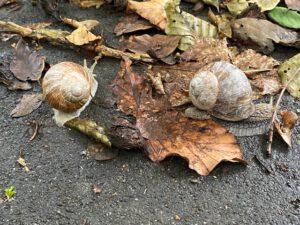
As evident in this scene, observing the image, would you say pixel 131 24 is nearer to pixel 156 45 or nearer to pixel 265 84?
pixel 156 45

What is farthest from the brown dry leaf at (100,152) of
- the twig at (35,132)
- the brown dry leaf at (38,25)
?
the brown dry leaf at (38,25)

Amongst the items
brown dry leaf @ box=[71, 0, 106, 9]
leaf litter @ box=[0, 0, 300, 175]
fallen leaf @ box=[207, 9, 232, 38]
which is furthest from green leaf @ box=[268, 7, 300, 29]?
brown dry leaf @ box=[71, 0, 106, 9]

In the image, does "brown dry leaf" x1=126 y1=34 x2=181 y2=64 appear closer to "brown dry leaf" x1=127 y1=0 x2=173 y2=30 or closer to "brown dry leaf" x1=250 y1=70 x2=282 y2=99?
"brown dry leaf" x1=127 y1=0 x2=173 y2=30

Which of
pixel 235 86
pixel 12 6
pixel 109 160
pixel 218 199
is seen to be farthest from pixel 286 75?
pixel 12 6

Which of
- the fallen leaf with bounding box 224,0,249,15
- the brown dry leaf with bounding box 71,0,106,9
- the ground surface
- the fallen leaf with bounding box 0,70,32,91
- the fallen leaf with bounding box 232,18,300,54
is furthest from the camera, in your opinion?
the brown dry leaf with bounding box 71,0,106,9

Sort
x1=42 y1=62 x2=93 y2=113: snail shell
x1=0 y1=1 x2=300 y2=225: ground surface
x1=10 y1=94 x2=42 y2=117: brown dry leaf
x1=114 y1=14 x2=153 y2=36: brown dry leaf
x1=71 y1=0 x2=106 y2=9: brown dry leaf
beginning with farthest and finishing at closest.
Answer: x1=71 y1=0 x2=106 y2=9: brown dry leaf → x1=114 y1=14 x2=153 y2=36: brown dry leaf → x1=10 y1=94 x2=42 y2=117: brown dry leaf → x1=42 y1=62 x2=93 y2=113: snail shell → x1=0 y1=1 x2=300 y2=225: ground surface

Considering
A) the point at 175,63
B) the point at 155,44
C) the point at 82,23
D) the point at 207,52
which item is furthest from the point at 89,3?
the point at 207,52

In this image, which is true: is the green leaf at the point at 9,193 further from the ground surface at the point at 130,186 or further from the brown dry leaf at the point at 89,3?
the brown dry leaf at the point at 89,3
